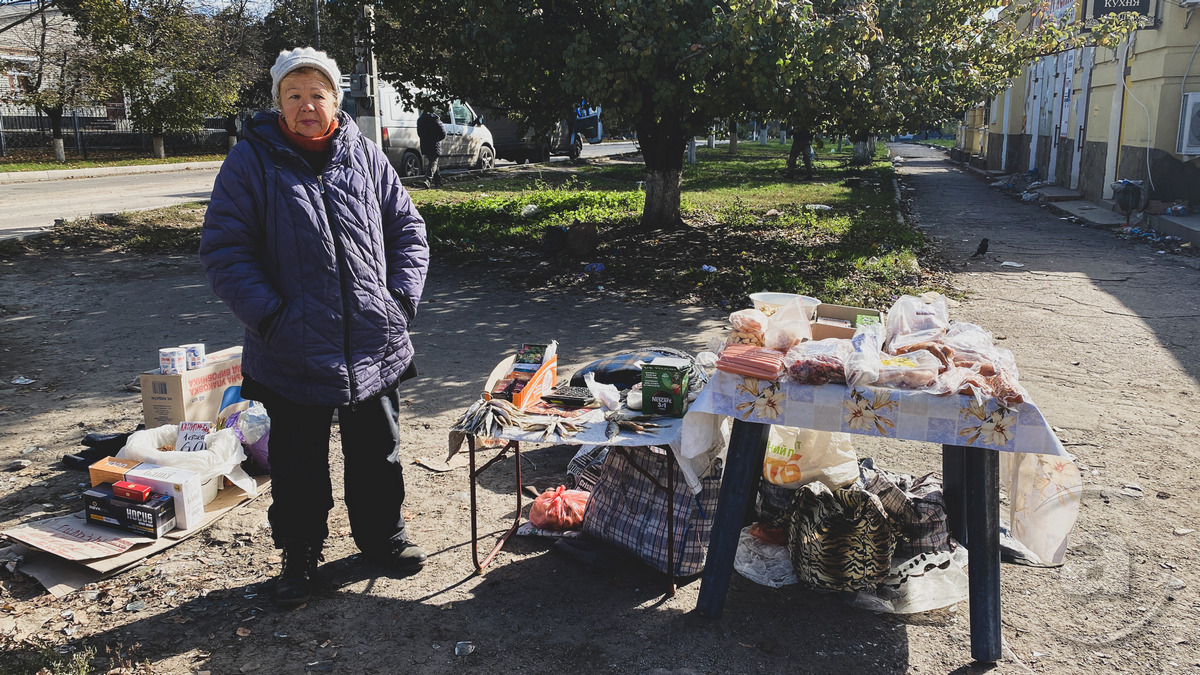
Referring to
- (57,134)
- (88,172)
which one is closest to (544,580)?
(88,172)

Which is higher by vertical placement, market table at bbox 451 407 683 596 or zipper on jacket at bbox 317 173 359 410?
zipper on jacket at bbox 317 173 359 410

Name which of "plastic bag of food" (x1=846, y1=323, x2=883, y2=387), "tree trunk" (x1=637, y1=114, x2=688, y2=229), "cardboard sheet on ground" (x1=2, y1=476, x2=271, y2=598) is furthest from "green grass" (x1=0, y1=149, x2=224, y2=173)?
"plastic bag of food" (x1=846, y1=323, x2=883, y2=387)

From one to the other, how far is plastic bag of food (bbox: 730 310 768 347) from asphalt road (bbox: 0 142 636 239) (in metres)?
11.3

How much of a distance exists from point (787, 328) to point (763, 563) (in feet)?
3.37

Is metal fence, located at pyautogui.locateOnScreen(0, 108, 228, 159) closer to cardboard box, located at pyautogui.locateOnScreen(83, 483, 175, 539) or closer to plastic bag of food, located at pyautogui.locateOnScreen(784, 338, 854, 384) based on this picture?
cardboard box, located at pyautogui.locateOnScreen(83, 483, 175, 539)

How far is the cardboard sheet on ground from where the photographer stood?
3.43m

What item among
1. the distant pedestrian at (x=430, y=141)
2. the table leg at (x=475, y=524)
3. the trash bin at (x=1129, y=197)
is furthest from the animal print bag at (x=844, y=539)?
the distant pedestrian at (x=430, y=141)

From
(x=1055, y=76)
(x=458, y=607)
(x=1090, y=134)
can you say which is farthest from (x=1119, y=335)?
(x=1055, y=76)

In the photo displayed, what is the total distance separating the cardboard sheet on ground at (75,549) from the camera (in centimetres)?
343

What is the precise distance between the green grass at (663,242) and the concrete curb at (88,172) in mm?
7627

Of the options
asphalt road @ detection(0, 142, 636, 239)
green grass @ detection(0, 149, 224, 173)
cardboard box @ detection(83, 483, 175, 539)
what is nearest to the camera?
cardboard box @ detection(83, 483, 175, 539)

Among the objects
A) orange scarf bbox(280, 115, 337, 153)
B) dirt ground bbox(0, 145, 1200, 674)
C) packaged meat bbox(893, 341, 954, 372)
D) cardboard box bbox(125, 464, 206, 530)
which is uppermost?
orange scarf bbox(280, 115, 337, 153)

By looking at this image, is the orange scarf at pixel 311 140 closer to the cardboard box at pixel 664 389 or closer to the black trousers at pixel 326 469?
the black trousers at pixel 326 469

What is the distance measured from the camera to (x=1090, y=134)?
57.0ft
